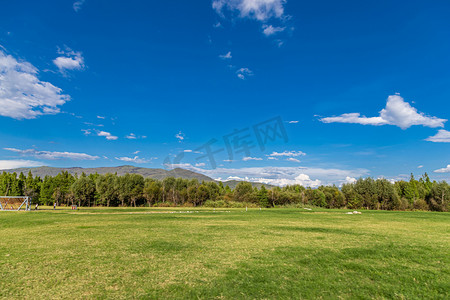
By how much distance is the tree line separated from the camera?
3024 inches

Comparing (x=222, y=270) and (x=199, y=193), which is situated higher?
(x=199, y=193)

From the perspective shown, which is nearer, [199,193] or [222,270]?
[222,270]

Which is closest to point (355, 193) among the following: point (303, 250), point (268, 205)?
point (268, 205)

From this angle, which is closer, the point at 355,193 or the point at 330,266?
the point at 330,266

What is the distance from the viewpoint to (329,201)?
95188 millimetres

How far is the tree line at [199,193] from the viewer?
76.8 metres

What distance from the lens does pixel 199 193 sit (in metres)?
91.8

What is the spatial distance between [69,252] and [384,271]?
35.9 feet

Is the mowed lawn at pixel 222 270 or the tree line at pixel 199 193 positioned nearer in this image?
the mowed lawn at pixel 222 270

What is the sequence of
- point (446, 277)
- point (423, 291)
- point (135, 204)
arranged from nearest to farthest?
point (423, 291) → point (446, 277) → point (135, 204)

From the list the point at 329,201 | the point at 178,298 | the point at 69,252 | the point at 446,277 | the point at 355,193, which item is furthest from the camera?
the point at 329,201

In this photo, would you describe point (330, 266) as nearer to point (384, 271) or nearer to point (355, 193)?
point (384, 271)

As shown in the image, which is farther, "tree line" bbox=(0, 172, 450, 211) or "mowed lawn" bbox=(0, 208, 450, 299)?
"tree line" bbox=(0, 172, 450, 211)

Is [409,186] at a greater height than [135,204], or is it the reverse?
[409,186]
